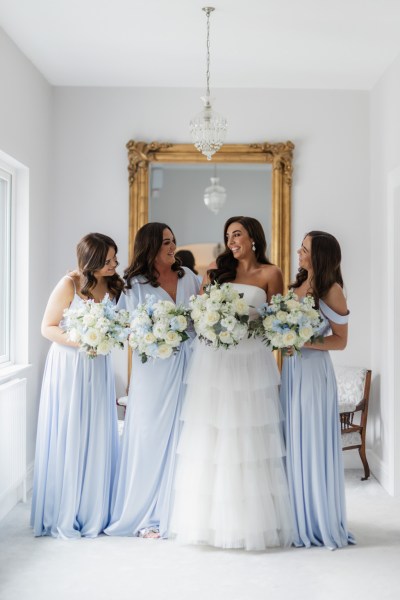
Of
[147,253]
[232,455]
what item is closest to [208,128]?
[147,253]

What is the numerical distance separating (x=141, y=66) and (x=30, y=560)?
11.0 ft

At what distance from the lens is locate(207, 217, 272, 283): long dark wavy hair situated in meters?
3.97

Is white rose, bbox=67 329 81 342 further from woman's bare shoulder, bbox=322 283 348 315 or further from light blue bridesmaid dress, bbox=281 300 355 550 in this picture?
woman's bare shoulder, bbox=322 283 348 315

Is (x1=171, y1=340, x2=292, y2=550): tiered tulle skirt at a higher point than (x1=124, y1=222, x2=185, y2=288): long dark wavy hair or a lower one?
lower

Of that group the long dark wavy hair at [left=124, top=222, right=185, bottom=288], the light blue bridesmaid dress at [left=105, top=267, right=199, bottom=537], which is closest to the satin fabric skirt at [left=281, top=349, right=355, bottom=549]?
the light blue bridesmaid dress at [left=105, top=267, right=199, bottom=537]

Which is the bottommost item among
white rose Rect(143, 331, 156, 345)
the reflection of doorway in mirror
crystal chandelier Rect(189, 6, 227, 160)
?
white rose Rect(143, 331, 156, 345)

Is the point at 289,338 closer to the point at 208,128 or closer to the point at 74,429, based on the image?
the point at 74,429

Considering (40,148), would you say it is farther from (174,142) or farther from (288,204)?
(288,204)

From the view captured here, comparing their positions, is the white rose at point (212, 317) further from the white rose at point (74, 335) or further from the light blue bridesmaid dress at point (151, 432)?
the white rose at point (74, 335)

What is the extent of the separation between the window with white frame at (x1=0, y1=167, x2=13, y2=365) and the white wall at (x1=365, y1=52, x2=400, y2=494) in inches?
101

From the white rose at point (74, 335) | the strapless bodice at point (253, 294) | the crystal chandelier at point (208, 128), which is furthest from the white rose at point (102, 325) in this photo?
the crystal chandelier at point (208, 128)

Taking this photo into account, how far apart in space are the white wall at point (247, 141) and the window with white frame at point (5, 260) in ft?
2.75

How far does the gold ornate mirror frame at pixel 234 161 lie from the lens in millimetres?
5691

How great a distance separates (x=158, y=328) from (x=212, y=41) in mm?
2037
